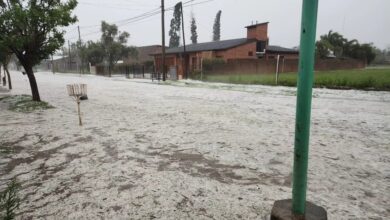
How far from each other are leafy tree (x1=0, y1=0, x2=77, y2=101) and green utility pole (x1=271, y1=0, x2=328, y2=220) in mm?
10917

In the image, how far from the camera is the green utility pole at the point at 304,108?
5.83 ft

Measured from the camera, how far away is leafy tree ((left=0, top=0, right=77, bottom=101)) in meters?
9.90

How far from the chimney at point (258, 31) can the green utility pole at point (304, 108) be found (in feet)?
113

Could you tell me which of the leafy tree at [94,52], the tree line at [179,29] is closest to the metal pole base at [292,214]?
the leafy tree at [94,52]

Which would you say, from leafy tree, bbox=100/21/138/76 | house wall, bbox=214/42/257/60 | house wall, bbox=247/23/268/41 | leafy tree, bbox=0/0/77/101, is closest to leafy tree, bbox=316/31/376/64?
house wall, bbox=247/23/268/41

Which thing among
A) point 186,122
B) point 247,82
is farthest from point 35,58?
point 247,82

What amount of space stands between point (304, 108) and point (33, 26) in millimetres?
11727

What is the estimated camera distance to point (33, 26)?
34.6 ft

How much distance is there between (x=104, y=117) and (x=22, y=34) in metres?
5.62

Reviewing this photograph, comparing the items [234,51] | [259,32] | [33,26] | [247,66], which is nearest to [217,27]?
[259,32]

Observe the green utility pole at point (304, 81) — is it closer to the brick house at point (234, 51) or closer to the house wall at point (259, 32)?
the brick house at point (234, 51)

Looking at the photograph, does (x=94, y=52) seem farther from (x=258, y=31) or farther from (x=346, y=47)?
(x=346, y=47)

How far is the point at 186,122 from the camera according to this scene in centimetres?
735

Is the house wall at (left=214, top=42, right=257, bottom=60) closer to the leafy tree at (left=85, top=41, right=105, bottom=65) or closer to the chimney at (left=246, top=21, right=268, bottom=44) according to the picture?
the chimney at (left=246, top=21, right=268, bottom=44)
